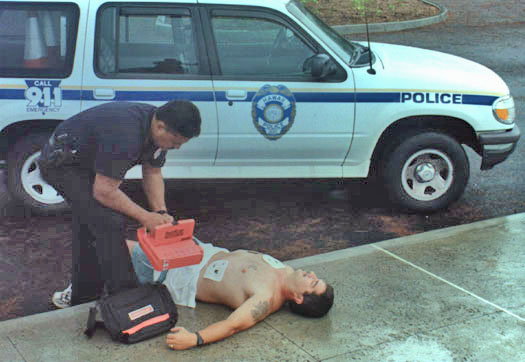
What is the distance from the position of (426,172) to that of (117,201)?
3.36m

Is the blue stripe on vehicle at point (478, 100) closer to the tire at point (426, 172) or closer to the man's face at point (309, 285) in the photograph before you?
the tire at point (426, 172)

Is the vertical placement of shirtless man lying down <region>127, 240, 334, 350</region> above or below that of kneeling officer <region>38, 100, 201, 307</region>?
below

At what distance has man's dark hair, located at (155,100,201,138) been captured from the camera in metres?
4.11

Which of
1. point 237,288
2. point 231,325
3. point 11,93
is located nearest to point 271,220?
point 237,288

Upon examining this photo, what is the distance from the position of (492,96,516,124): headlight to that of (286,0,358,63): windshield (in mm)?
1304

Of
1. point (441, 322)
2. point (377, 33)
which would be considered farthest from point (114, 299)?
point (377, 33)

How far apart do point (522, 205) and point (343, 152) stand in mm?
1854

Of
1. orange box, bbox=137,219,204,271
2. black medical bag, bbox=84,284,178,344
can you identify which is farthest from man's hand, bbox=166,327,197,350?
orange box, bbox=137,219,204,271

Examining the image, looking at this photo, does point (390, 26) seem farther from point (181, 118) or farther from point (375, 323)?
point (181, 118)

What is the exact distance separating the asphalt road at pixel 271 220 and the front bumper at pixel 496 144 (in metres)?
0.54

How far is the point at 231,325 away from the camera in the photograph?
4.42 metres

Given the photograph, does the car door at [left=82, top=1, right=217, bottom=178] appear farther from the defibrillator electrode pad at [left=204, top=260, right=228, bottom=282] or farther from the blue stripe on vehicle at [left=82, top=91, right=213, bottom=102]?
the defibrillator electrode pad at [left=204, top=260, right=228, bottom=282]

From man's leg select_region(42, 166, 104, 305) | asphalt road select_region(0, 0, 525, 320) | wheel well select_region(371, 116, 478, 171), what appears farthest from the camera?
wheel well select_region(371, 116, 478, 171)

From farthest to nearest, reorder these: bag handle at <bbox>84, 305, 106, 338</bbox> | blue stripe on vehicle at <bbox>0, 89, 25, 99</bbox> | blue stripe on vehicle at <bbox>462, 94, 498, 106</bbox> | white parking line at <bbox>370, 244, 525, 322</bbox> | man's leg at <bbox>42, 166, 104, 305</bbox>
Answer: blue stripe on vehicle at <bbox>462, 94, 498, 106</bbox> → blue stripe on vehicle at <bbox>0, 89, 25, 99</bbox> → white parking line at <bbox>370, 244, 525, 322</bbox> → man's leg at <bbox>42, 166, 104, 305</bbox> → bag handle at <bbox>84, 305, 106, 338</bbox>
